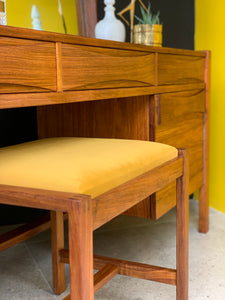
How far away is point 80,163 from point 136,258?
3.28ft

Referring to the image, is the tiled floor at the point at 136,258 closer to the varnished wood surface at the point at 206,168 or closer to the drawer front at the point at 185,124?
the varnished wood surface at the point at 206,168

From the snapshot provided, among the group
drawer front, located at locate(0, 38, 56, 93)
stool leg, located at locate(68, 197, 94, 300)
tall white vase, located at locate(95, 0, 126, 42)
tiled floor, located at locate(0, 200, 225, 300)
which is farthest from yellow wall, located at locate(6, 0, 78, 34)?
stool leg, located at locate(68, 197, 94, 300)

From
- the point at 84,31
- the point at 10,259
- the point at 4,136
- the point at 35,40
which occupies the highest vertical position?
the point at 84,31

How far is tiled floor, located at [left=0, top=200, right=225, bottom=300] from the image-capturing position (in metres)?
1.55

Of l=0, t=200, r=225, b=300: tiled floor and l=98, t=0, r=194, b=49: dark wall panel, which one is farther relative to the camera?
l=98, t=0, r=194, b=49: dark wall panel

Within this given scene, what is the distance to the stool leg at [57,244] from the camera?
1479 mm

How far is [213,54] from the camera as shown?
238 cm

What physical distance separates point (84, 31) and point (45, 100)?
101 centimetres

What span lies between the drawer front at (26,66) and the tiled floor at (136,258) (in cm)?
87

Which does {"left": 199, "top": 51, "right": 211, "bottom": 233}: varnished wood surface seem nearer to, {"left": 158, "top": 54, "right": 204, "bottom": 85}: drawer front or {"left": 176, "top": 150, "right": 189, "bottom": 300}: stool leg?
{"left": 158, "top": 54, "right": 204, "bottom": 85}: drawer front

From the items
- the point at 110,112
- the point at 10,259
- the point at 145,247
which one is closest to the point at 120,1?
the point at 110,112

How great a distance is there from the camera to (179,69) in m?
1.80

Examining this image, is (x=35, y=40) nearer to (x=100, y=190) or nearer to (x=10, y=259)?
(x=100, y=190)

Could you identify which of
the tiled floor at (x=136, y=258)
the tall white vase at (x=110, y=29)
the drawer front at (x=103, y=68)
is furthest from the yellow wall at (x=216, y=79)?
the drawer front at (x=103, y=68)
